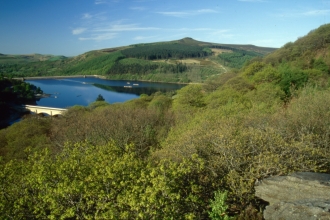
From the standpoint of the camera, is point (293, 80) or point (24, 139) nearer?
point (24, 139)

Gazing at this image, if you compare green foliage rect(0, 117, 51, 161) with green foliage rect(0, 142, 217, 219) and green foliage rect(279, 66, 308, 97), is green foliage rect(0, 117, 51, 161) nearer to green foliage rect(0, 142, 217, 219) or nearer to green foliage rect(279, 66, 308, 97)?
green foliage rect(0, 142, 217, 219)

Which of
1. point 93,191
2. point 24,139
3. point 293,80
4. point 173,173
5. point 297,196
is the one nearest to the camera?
point 93,191

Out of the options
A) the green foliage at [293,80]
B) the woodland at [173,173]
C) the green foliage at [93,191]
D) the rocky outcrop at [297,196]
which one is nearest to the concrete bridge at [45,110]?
the green foliage at [293,80]

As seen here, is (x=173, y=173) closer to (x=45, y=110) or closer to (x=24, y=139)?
(x=24, y=139)

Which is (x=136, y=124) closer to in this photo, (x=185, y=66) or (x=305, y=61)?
(x=305, y=61)

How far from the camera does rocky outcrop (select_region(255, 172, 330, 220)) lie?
28.0 feet

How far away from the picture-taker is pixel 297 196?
984 centimetres

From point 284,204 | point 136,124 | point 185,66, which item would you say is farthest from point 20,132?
point 185,66

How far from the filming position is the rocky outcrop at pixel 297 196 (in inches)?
336

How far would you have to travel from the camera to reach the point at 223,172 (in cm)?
1199

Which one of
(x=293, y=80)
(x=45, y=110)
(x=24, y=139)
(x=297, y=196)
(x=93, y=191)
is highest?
(x=293, y=80)

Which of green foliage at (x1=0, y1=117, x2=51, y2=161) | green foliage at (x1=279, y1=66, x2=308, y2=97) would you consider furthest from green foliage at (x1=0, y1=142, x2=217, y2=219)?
green foliage at (x1=279, y1=66, x2=308, y2=97)

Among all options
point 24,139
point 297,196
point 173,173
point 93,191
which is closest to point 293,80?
point 297,196

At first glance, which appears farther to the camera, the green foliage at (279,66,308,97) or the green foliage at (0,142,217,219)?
the green foliage at (279,66,308,97)
